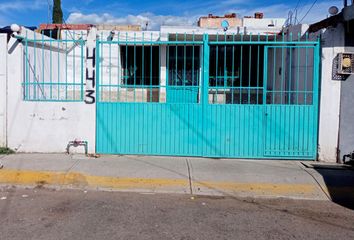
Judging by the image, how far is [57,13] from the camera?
22875 mm

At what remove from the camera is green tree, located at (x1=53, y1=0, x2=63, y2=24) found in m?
22.6

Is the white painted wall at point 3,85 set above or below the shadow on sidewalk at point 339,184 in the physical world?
above

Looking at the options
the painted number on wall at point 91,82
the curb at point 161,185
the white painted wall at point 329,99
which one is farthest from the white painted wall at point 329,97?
the painted number on wall at point 91,82

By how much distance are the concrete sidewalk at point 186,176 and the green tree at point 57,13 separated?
53.1 feet

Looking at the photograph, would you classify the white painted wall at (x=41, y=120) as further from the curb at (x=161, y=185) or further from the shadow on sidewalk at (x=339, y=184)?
the shadow on sidewalk at (x=339, y=184)

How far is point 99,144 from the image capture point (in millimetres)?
8547

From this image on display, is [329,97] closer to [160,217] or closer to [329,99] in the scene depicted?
[329,99]

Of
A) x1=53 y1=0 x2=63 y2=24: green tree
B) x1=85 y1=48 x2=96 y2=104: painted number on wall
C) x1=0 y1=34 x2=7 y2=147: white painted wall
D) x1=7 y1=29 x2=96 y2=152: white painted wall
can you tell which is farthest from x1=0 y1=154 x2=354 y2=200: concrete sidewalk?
x1=53 y1=0 x2=63 y2=24: green tree

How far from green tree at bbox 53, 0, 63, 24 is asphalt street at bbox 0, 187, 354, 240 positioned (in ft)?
59.1

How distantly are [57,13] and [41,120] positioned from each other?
52.9ft

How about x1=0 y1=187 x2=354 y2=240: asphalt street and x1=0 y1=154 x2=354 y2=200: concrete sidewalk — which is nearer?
x1=0 y1=187 x2=354 y2=240: asphalt street

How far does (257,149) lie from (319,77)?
1.96 metres

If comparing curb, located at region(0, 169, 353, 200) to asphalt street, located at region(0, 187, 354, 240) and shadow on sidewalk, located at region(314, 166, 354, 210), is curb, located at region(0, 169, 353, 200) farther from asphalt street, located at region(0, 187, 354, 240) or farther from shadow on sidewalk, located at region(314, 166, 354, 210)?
asphalt street, located at region(0, 187, 354, 240)

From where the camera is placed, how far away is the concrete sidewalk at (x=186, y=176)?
258 inches
